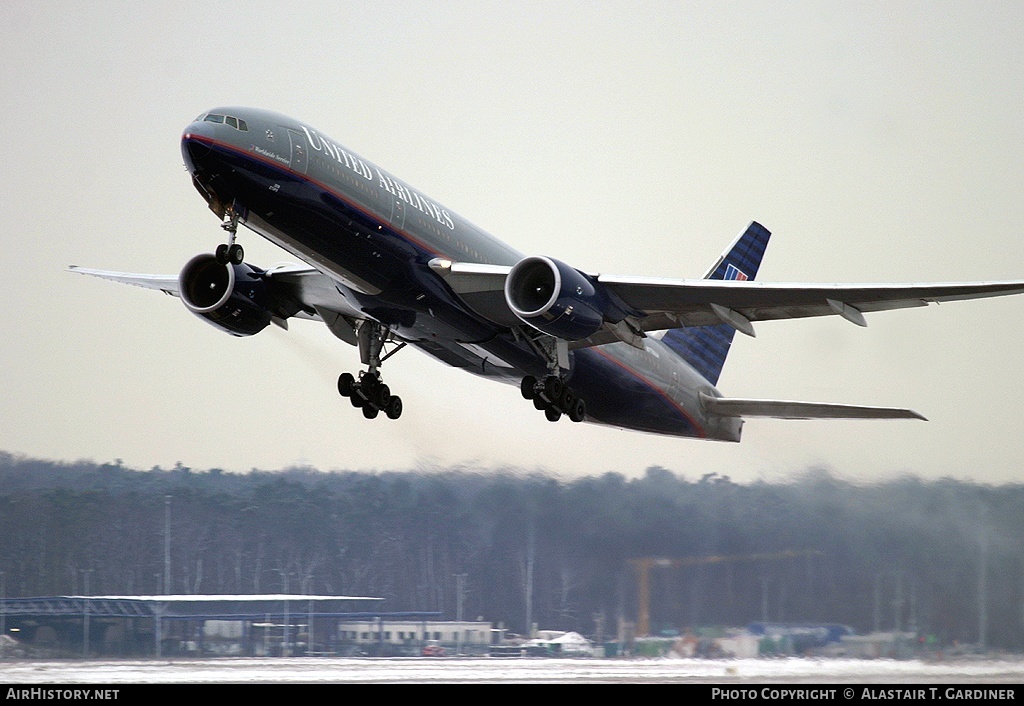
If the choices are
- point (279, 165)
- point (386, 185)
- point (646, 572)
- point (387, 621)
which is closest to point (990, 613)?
point (646, 572)

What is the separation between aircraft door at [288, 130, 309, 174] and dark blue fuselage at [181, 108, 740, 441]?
0.02 m

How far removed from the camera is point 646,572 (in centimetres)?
2712

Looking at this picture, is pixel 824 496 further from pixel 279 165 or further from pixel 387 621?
pixel 279 165

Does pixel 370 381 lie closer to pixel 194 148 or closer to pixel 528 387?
pixel 528 387

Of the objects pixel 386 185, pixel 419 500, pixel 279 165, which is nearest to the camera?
pixel 279 165

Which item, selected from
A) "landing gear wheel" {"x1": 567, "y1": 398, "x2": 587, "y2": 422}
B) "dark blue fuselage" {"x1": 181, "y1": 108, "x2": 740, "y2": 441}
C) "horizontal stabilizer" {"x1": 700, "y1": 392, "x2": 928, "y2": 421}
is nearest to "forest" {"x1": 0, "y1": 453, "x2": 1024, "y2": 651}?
"horizontal stabilizer" {"x1": 700, "y1": 392, "x2": 928, "y2": 421}

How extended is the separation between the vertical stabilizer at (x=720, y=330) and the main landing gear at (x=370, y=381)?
6.77 meters

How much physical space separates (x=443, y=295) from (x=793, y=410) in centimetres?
832

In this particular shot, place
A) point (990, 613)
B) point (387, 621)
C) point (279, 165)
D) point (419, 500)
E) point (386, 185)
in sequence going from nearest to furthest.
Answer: point (279, 165) → point (386, 185) → point (990, 613) → point (387, 621) → point (419, 500)

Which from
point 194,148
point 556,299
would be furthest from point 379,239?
point 194,148

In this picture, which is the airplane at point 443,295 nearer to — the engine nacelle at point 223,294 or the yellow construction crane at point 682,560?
the engine nacelle at point 223,294

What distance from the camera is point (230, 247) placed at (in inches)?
791

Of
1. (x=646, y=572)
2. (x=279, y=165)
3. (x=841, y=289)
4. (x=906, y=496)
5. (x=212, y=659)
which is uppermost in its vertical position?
(x=279, y=165)

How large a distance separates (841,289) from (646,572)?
28.1 feet
